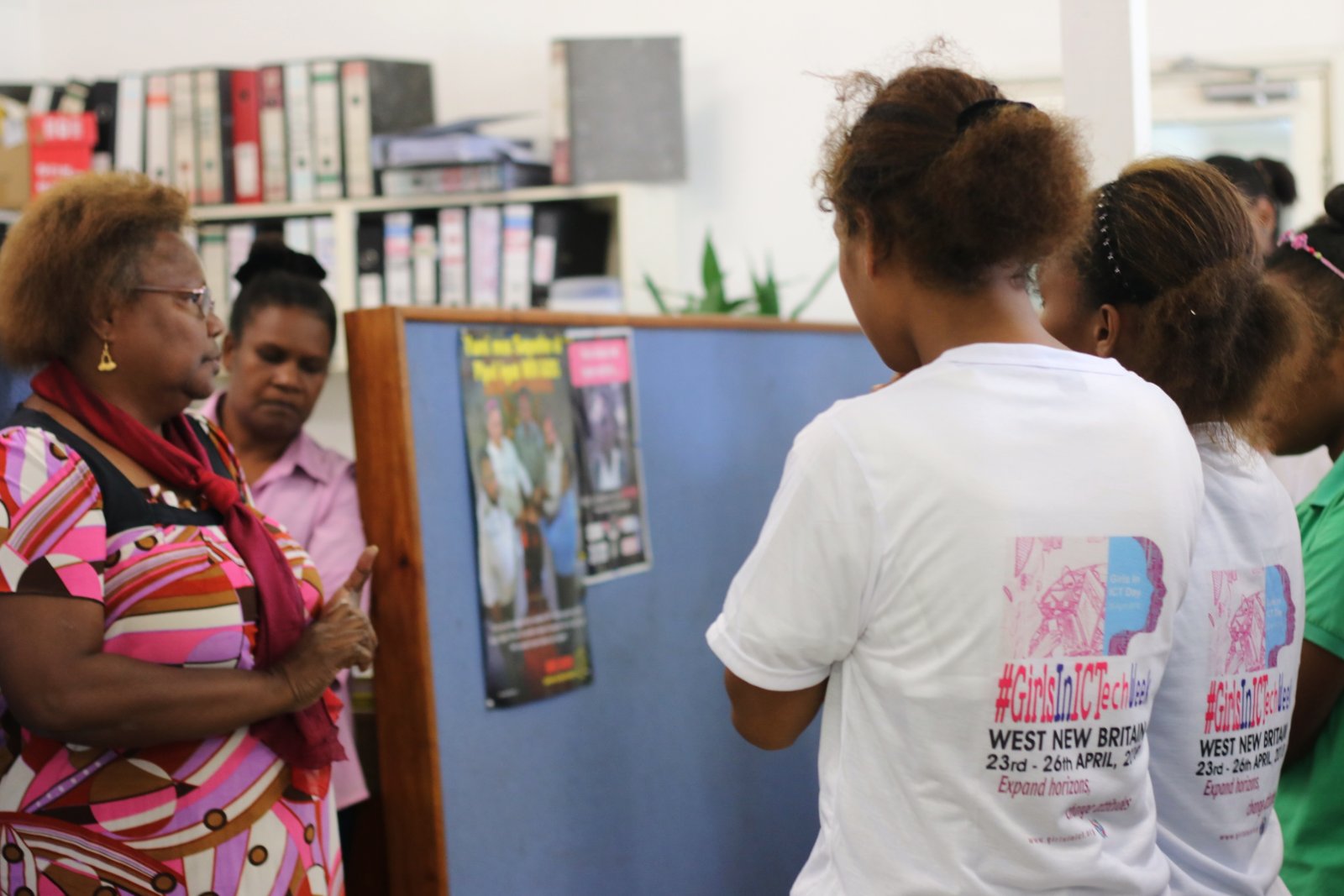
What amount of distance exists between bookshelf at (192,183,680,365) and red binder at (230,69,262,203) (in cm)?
6

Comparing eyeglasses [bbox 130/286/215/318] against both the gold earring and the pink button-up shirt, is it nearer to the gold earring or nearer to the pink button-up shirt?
the gold earring

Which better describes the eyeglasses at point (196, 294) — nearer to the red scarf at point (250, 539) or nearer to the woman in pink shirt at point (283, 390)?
the red scarf at point (250, 539)

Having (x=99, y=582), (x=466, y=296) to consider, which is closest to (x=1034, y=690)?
(x=99, y=582)

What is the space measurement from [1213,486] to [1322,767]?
1.34 ft

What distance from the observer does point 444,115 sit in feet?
13.8

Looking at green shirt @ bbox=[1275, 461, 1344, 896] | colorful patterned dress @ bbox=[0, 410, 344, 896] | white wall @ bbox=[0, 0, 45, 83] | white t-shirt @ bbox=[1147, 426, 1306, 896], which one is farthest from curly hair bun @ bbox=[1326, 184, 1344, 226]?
white wall @ bbox=[0, 0, 45, 83]

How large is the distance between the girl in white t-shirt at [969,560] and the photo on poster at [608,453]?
69cm

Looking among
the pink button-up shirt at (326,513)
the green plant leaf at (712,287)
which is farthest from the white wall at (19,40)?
the pink button-up shirt at (326,513)

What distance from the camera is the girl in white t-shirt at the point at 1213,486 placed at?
108 cm

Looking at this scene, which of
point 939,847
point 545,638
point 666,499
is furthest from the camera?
point 666,499

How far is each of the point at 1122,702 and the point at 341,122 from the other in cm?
343

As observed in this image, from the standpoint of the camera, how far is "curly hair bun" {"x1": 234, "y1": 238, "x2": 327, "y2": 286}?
6.81ft

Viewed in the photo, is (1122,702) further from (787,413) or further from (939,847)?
(787,413)

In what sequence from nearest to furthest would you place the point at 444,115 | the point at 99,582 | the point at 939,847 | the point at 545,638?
1. the point at 939,847
2. the point at 99,582
3. the point at 545,638
4. the point at 444,115
